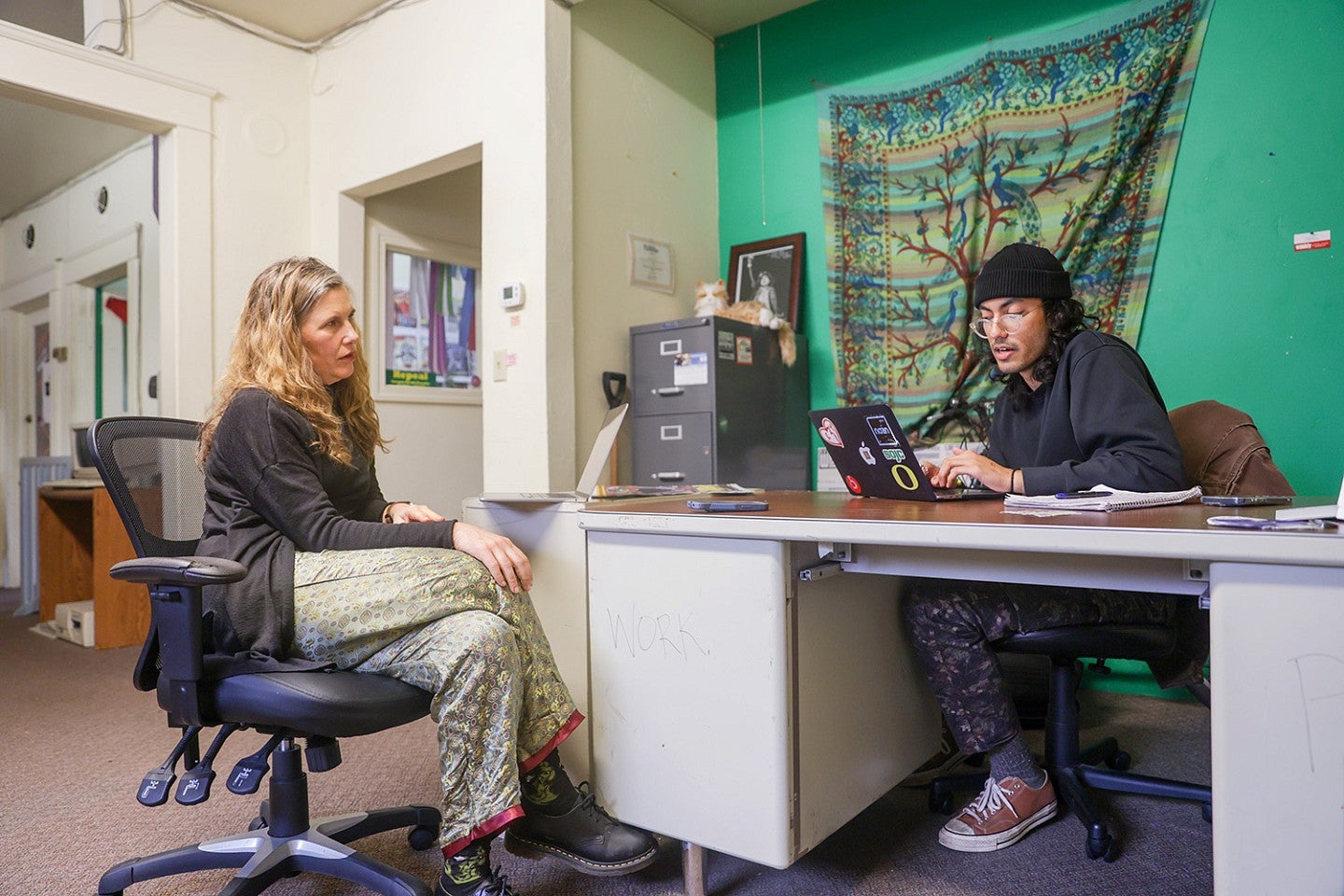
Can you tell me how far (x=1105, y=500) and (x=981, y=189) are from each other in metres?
2.02

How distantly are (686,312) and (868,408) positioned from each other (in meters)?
2.20

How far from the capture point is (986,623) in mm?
1622

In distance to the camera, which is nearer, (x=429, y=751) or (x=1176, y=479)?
(x=1176, y=479)

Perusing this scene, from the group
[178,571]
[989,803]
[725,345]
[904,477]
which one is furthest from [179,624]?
[725,345]

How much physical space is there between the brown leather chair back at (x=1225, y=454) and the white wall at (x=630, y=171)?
1.89 m

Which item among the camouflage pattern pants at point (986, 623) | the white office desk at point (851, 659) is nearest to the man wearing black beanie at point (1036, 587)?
the camouflage pattern pants at point (986, 623)

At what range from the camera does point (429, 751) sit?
2.21 m

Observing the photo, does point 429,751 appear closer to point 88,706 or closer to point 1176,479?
point 88,706

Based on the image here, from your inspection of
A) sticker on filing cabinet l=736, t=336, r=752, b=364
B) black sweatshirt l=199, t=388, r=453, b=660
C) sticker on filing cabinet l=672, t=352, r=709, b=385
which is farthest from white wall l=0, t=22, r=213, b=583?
black sweatshirt l=199, t=388, r=453, b=660

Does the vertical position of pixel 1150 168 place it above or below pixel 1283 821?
above

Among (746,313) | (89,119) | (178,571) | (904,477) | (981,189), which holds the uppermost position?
(89,119)

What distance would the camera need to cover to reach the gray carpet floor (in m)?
1.49

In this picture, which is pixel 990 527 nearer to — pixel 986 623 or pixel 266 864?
pixel 986 623

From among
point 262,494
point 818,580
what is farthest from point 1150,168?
point 262,494
